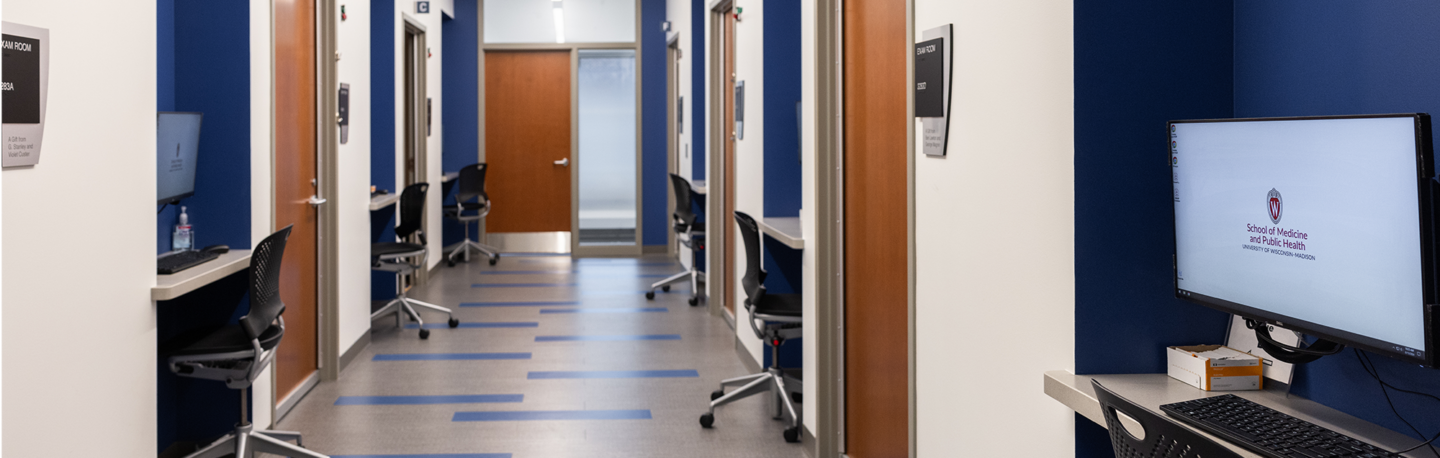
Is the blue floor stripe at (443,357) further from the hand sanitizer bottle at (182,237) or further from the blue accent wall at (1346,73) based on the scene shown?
the blue accent wall at (1346,73)

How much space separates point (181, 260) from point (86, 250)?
905 mm

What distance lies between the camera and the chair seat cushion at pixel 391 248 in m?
5.88

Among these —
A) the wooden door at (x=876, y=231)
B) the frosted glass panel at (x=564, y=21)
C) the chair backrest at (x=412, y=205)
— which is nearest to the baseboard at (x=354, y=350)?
the chair backrest at (x=412, y=205)

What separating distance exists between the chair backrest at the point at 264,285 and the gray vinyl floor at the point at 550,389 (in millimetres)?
664

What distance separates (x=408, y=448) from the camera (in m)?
3.67

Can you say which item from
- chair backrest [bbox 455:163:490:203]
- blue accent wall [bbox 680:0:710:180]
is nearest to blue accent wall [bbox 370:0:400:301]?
chair backrest [bbox 455:163:490:203]

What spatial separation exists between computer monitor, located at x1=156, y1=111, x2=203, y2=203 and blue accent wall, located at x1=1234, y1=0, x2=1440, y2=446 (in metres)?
2.99

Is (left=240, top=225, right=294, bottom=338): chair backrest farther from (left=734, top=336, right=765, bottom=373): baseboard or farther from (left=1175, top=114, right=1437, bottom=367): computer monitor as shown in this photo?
(left=1175, top=114, right=1437, bottom=367): computer monitor

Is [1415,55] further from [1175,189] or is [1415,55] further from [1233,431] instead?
[1233,431]

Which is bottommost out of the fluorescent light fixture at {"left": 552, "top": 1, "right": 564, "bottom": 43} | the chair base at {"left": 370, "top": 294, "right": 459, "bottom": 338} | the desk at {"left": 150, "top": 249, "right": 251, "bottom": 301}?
the chair base at {"left": 370, "top": 294, "right": 459, "bottom": 338}

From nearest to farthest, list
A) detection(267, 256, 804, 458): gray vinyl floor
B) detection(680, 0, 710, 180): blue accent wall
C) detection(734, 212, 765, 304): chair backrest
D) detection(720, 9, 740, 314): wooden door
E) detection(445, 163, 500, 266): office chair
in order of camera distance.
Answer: detection(267, 256, 804, 458): gray vinyl floor → detection(734, 212, 765, 304): chair backrest → detection(720, 9, 740, 314): wooden door → detection(680, 0, 710, 180): blue accent wall → detection(445, 163, 500, 266): office chair

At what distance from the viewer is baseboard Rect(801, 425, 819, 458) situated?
11.8ft

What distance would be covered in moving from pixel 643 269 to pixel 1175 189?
23.4ft

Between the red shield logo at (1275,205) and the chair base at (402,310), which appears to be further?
the chair base at (402,310)
